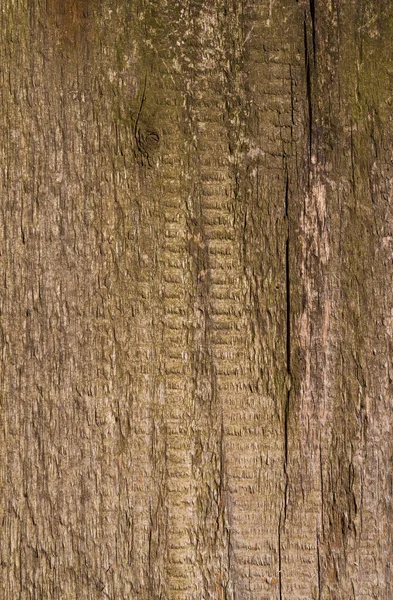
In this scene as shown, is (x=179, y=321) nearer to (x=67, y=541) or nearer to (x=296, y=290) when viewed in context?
(x=296, y=290)

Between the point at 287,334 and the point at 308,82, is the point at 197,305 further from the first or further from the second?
the point at 308,82

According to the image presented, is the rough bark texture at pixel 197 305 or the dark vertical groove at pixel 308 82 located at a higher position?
the dark vertical groove at pixel 308 82

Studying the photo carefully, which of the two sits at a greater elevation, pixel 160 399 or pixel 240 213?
pixel 240 213

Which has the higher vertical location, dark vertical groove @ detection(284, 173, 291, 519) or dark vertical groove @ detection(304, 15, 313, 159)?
dark vertical groove @ detection(304, 15, 313, 159)

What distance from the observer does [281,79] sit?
4.62ft

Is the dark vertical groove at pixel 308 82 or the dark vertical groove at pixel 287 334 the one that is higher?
the dark vertical groove at pixel 308 82

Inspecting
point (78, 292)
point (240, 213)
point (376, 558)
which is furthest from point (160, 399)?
point (376, 558)

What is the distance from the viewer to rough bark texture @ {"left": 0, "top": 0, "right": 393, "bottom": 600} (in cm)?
138

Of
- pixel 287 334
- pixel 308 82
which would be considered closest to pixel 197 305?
pixel 287 334

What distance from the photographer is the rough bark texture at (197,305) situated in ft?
4.54

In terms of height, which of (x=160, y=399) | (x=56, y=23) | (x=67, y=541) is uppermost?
(x=56, y=23)

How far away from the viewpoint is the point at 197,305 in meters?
1.39

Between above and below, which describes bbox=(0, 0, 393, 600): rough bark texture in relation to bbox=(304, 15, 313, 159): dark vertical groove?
below

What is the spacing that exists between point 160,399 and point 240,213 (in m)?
0.38
